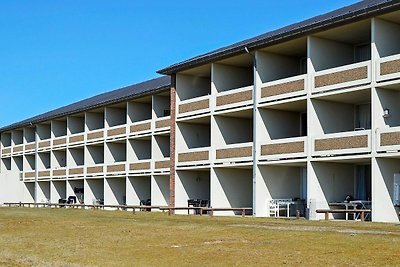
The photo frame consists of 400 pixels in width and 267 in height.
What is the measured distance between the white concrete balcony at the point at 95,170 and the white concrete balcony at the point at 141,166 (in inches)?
169

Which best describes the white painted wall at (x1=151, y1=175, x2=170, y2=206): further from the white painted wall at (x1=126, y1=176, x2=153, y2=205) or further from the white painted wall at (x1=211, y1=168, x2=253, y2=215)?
the white painted wall at (x1=211, y1=168, x2=253, y2=215)

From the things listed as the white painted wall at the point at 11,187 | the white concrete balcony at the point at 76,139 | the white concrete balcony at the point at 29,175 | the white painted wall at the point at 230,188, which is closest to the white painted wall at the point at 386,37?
the white painted wall at the point at 230,188

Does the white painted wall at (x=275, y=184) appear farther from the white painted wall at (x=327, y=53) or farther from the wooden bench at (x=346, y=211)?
the white painted wall at (x=327, y=53)

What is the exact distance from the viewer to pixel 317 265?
11.4m

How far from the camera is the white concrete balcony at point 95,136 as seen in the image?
4678cm

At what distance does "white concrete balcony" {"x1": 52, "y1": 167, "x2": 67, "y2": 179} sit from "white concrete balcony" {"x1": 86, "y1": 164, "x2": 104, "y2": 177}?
4.14m

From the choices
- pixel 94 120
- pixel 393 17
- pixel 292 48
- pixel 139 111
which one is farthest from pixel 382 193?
pixel 94 120

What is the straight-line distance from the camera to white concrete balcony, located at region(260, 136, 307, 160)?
2825 cm

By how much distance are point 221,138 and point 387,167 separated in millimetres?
11039

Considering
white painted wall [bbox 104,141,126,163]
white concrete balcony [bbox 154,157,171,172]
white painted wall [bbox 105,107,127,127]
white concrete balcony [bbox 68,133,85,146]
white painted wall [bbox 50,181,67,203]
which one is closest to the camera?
white concrete balcony [bbox 154,157,171,172]

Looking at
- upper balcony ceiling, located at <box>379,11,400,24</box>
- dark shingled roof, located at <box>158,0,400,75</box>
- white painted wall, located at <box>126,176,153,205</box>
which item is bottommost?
white painted wall, located at <box>126,176,153,205</box>

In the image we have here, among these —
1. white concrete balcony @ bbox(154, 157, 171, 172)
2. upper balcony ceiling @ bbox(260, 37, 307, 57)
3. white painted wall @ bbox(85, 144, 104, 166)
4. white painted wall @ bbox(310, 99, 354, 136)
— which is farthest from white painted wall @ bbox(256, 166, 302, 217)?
white painted wall @ bbox(85, 144, 104, 166)

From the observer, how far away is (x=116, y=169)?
44531mm

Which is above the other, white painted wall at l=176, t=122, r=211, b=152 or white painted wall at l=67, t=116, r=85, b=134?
white painted wall at l=67, t=116, r=85, b=134
